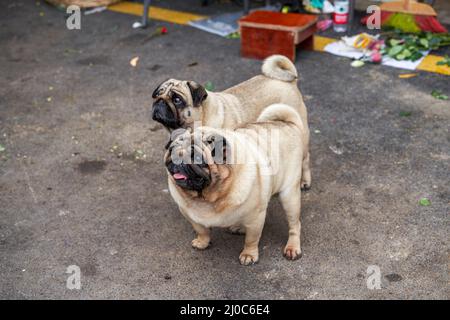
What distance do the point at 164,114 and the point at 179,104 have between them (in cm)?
14

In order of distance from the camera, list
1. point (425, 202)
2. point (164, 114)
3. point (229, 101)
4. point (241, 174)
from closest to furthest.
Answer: point (241, 174)
point (164, 114)
point (425, 202)
point (229, 101)

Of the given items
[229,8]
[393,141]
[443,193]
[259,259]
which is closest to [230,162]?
[259,259]

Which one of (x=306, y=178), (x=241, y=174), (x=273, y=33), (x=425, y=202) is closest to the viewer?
(x=241, y=174)

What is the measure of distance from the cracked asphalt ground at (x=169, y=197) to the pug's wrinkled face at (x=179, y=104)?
79cm

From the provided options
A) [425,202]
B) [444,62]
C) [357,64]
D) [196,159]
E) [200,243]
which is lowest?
[200,243]

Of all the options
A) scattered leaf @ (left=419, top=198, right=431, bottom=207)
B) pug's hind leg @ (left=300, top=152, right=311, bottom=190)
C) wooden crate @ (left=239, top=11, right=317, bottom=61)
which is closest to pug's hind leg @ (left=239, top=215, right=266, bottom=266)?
pug's hind leg @ (left=300, top=152, right=311, bottom=190)

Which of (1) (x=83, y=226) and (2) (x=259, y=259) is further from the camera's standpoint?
(1) (x=83, y=226)

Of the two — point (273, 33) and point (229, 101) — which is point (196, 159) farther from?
point (273, 33)

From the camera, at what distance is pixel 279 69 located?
4.73 meters

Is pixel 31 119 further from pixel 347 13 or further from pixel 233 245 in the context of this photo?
pixel 347 13

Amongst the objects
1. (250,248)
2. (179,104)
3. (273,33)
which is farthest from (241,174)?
(273,33)

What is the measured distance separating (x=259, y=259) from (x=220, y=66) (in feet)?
12.1

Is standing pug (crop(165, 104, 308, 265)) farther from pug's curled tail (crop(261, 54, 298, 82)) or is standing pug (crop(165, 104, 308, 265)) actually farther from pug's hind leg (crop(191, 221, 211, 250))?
pug's curled tail (crop(261, 54, 298, 82))

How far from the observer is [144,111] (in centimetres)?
629
